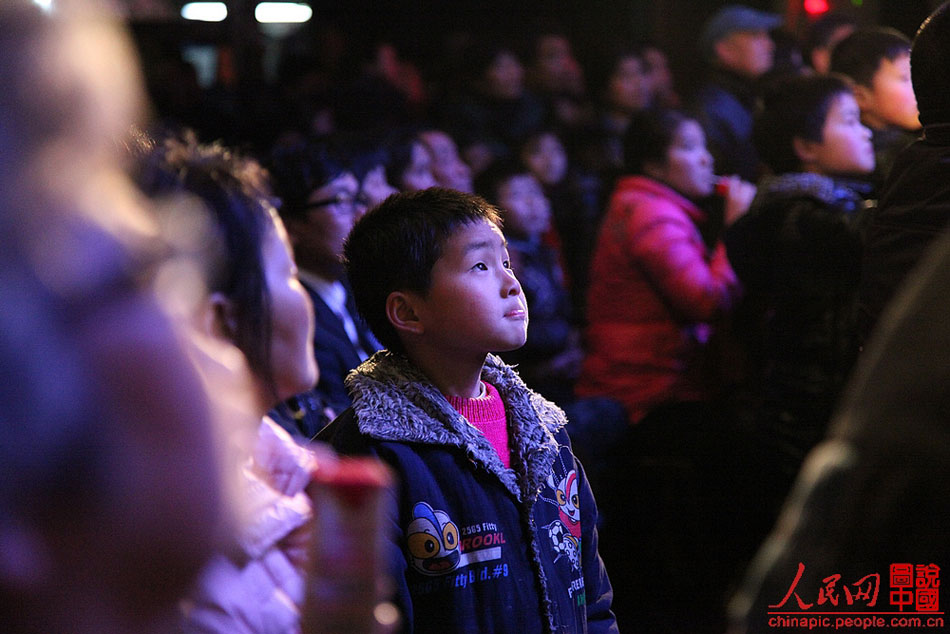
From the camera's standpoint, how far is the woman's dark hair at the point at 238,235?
61.9 inches

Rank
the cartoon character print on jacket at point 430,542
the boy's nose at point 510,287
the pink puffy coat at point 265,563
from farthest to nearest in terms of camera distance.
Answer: the boy's nose at point 510,287 < the cartoon character print on jacket at point 430,542 < the pink puffy coat at point 265,563

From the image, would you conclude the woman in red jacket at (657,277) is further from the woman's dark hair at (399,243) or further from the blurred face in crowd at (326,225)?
the woman's dark hair at (399,243)

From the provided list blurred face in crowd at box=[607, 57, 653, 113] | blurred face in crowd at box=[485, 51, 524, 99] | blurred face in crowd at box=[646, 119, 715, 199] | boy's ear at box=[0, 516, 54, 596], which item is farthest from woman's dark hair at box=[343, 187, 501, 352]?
blurred face in crowd at box=[485, 51, 524, 99]

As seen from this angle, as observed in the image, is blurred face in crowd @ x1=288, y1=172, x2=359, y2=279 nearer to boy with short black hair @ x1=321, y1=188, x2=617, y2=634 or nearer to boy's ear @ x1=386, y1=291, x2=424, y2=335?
boy with short black hair @ x1=321, y1=188, x2=617, y2=634

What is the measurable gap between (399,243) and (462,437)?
508 millimetres

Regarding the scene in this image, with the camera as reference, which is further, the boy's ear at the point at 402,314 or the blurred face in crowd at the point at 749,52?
the blurred face in crowd at the point at 749,52

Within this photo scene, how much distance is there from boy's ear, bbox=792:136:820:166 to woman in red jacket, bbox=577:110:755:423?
20.1 inches

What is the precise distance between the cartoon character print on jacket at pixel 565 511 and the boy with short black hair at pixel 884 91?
2122 mm

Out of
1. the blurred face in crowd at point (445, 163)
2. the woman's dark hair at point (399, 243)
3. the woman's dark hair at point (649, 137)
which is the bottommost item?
the woman's dark hair at point (399, 243)

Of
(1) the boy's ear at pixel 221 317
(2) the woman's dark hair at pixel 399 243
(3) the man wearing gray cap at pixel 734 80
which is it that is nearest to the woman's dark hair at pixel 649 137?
(3) the man wearing gray cap at pixel 734 80

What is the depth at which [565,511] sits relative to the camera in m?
1.97

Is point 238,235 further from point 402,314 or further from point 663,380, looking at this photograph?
point 663,380

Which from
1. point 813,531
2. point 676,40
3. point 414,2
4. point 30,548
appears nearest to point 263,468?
point 30,548

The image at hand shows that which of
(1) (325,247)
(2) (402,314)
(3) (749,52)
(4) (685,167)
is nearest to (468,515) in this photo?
(2) (402,314)
